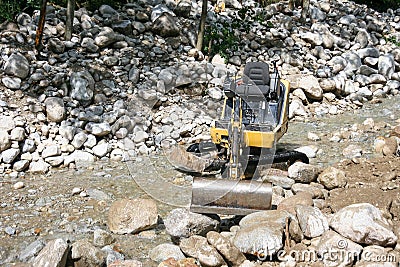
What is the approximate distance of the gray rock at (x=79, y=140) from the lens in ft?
28.9

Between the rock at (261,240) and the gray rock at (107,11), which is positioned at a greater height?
the gray rock at (107,11)

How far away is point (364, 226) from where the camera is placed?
4.57m

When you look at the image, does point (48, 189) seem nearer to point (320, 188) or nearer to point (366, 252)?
point (320, 188)

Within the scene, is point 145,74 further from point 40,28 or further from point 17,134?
point 17,134

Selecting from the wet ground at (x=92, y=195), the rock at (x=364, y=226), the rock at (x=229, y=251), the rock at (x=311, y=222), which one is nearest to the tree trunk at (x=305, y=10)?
the wet ground at (x=92, y=195)

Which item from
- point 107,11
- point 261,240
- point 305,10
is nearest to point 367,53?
point 305,10

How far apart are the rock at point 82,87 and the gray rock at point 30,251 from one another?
5.01 m

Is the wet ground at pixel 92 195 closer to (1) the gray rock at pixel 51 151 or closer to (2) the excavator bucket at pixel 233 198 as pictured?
(1) the gray rock at pixel 51 151

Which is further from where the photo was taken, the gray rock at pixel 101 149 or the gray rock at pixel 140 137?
the gray rock at pixel 140 137

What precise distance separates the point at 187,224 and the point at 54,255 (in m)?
1.47

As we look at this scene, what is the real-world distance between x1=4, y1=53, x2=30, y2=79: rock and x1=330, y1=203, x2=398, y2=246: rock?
24.2 ft

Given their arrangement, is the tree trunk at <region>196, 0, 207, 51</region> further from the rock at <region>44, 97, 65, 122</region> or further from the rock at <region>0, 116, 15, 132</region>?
the rock at <region>0, 116, 15, 132</region>

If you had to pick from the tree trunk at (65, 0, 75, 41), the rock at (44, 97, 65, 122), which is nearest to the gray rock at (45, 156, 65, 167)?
the rock at (44, 97, 65, 122)

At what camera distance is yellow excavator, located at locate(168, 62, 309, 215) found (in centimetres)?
542
